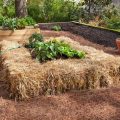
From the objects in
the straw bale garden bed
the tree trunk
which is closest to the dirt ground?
the straw bale garden bed

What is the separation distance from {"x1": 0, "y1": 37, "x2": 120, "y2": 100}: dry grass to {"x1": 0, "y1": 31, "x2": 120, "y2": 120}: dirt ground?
129 millimetres

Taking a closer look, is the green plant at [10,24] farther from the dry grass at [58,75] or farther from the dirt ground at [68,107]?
the dirt ground at [68,107]

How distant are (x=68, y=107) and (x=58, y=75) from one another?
0.68 meters

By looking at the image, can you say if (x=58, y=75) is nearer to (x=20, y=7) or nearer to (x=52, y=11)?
(x=20, y=7)

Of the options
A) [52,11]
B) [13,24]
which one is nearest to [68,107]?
[13,24]

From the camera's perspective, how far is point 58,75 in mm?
5781

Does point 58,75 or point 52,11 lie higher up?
point 58,75

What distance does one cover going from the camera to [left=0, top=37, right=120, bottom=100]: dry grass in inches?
220

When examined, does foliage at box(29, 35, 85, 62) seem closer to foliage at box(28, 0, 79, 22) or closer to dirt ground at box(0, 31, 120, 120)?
dirt ground at box(0, 31, 120, 120)

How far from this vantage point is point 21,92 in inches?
218


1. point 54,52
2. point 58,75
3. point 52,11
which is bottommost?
point 52,11

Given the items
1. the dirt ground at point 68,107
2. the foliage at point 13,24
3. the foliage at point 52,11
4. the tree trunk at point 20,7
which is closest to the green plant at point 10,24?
the foliage at point 13,24

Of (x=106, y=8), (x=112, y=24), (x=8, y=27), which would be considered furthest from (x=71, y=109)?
(x=106, y=8)

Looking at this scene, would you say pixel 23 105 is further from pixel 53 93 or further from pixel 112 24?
pixel 112 24
